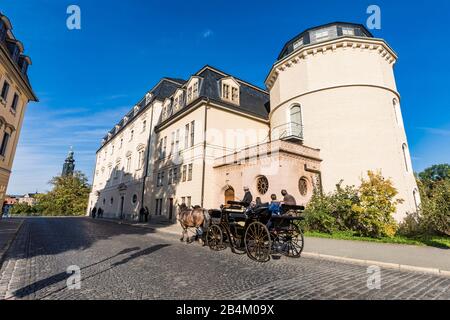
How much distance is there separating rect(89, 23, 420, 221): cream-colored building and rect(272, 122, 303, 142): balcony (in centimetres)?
9

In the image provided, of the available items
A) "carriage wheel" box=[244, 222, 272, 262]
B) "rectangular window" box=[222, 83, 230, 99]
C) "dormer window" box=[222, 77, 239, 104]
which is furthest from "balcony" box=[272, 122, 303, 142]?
"carriage wheel" box=[244, 222, 272, 262]

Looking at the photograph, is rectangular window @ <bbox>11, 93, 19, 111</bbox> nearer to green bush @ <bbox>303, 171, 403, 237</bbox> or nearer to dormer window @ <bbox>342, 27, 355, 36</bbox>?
green bush @ <bbox>303, 171, 403, 237</bbox>

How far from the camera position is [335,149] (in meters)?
17.4

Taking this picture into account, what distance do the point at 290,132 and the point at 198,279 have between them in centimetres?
1718

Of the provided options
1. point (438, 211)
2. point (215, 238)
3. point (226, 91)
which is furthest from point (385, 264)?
point (226, 91)

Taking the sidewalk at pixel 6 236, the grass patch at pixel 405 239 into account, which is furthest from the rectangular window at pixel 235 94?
the sidewalk at pixel 6 236

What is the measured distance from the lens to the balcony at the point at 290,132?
1913cm

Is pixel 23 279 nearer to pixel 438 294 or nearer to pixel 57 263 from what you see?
pixel 57 263

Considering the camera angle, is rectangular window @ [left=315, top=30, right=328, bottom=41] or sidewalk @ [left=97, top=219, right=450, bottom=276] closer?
sidewalk @ [left=97, top=219, right=450, bottom=276]

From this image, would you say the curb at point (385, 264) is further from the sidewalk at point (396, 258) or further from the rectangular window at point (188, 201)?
the rectangular window at point (188, 201)

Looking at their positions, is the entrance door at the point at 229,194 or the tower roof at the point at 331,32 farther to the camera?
the tower roof at the point at 331,32

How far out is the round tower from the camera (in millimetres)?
16453

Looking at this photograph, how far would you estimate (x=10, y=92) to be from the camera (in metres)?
19.2

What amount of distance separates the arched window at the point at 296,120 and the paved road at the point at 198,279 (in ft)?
47.5
